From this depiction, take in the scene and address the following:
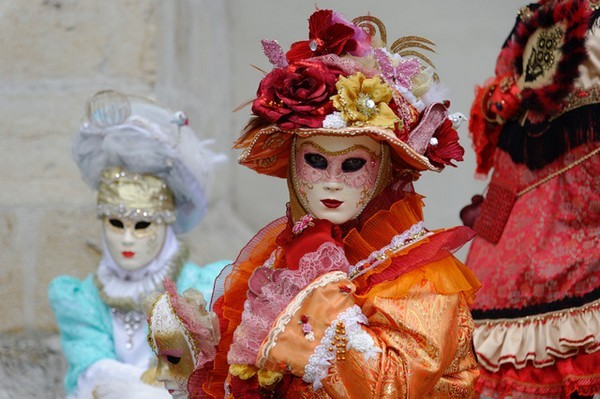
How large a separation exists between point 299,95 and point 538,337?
1261 mm

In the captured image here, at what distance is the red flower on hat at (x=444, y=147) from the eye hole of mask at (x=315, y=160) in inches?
10.1

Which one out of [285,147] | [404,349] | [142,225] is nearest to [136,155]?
[142,225]

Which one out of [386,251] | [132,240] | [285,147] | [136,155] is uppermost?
[285,147]

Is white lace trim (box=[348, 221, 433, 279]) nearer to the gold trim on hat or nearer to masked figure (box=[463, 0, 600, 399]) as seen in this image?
masked figure (box=[463, 0, 600, 399])

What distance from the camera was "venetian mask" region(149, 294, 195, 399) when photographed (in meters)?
2.61

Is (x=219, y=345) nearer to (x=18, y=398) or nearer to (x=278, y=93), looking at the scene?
(x=278, y=93)

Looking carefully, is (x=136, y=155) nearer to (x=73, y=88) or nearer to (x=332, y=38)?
(x=73, y=88)

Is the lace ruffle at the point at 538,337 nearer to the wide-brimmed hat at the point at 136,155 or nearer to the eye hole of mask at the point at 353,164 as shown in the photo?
the eye hole of mask at the point at 353,164

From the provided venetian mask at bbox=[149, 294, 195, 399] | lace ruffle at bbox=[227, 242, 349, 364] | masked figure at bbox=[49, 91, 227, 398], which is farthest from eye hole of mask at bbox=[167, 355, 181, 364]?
masked figure at bbox=[49, 91, 227, 398]

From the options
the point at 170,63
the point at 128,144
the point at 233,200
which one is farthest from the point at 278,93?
the point at 233,200

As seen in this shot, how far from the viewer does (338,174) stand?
2543 mm

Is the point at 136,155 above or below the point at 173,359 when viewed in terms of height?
above

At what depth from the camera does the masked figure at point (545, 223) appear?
3184mm

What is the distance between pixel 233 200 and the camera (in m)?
5.58
